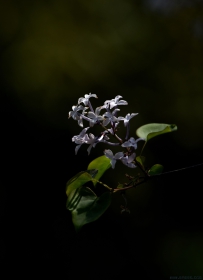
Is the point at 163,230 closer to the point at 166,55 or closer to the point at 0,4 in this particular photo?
the point at 166,55

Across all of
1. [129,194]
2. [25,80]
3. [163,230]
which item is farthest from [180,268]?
[25,80]

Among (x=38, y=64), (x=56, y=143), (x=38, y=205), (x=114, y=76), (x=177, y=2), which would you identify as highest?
(x=177, y=2)

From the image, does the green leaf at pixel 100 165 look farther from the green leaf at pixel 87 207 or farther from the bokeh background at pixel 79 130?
the bokeh background at pixel 79 130

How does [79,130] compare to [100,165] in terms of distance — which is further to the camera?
[79,130]

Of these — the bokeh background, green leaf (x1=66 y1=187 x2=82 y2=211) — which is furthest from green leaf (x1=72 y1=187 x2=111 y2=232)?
the bokeh background

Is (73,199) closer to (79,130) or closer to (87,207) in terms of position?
(87,207)

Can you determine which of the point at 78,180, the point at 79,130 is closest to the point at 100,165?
the point at 78,180
